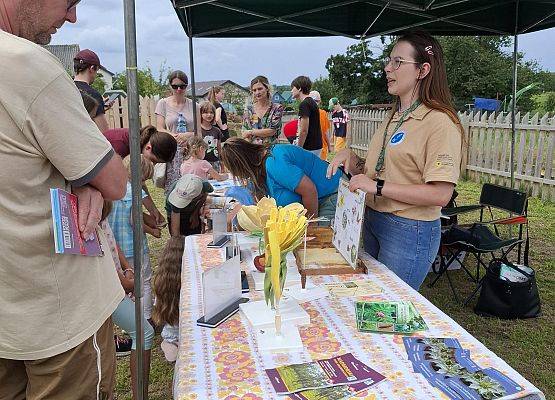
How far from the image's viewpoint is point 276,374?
113 centimetres

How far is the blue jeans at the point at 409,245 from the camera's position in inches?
73.9

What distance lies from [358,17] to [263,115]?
149cm

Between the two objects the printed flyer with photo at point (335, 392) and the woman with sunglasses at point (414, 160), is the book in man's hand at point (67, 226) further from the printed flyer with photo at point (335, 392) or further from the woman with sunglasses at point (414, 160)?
the woman with sunglasses at point (414, 160)

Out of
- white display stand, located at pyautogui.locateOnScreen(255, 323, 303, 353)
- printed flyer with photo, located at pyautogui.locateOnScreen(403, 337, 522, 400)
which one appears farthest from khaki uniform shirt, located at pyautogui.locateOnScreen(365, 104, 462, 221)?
white display stand, located at pyautogui.locateOnScreen(255, 323, 303, 353)

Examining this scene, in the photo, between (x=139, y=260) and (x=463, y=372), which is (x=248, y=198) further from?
(x=463, y=372)

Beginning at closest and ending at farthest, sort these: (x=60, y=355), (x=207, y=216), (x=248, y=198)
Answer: (x=60, y=355) < (x=248, y=198) < (x=207, y=216)

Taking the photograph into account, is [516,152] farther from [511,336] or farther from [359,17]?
[511,336]

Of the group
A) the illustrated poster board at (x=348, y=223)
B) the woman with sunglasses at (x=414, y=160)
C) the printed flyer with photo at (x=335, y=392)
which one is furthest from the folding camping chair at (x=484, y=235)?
the printed flyer with photo at (x=335, y=392)

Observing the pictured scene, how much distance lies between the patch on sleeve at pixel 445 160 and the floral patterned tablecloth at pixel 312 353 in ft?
1.58

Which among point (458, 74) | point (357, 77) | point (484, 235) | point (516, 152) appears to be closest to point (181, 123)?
point (484, 235)

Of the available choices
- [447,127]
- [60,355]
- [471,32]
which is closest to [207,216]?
[447,127]

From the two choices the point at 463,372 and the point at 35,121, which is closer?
the point at 35,121

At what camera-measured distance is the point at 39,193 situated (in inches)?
39.5

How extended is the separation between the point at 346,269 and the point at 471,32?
3515 millimetres
